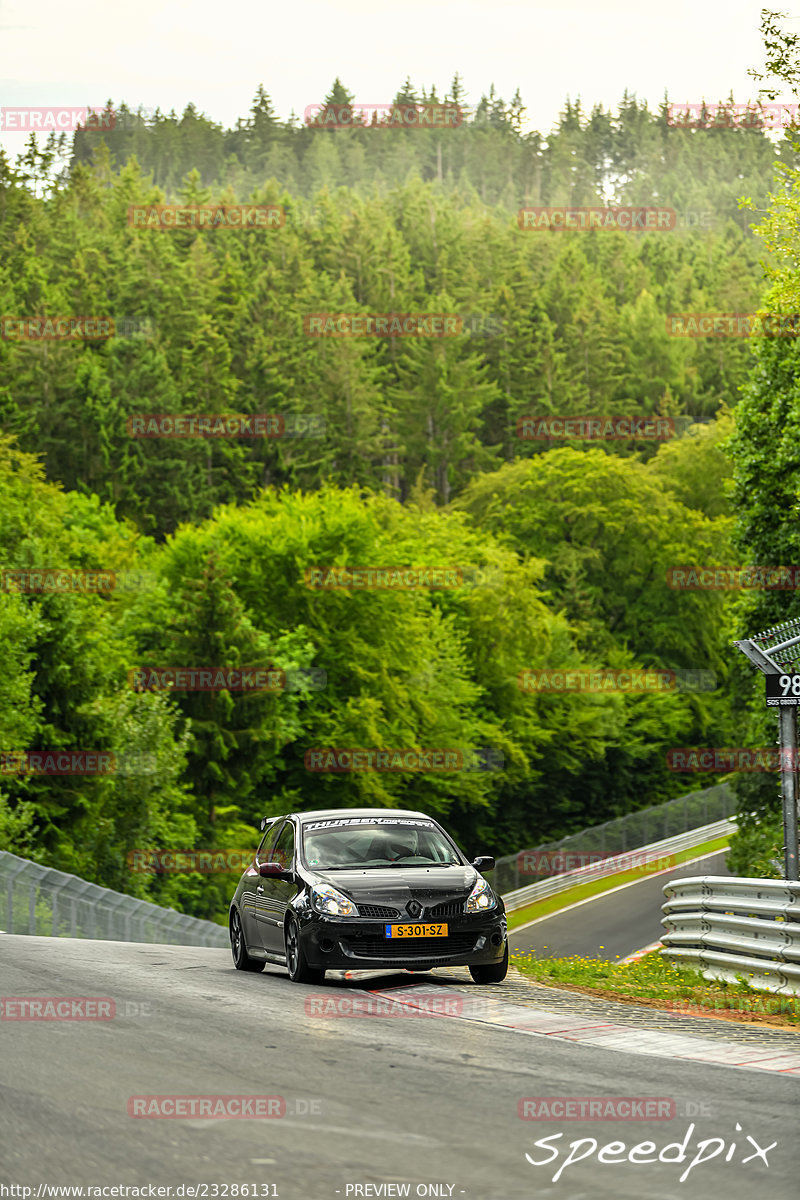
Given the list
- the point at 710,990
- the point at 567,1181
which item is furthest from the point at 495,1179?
the point at 710,990

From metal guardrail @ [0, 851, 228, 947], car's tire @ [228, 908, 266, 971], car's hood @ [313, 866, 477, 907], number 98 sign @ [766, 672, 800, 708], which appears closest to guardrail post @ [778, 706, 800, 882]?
number 98 sign @ [766, 672, 800, 708]

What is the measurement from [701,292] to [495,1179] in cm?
13254

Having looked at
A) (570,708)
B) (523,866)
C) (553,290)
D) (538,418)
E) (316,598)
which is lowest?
(523,866)

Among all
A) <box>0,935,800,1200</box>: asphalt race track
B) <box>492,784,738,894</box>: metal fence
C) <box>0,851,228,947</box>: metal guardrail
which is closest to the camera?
<box>0,935,800,1200</box>: asphalt race track

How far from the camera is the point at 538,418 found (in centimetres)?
11694

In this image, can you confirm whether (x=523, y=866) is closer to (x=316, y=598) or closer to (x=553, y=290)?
(x=316, y=598)

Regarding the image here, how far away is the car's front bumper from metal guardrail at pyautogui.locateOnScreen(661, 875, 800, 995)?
2.48 meters

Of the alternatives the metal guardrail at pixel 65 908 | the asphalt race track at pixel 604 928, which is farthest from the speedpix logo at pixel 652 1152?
the asphalt race track at pixel 604 928

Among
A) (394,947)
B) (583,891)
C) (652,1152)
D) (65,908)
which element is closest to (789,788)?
(394,947)

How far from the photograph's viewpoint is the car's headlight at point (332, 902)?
13.0 meters

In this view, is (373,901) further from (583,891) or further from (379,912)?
(583,891)

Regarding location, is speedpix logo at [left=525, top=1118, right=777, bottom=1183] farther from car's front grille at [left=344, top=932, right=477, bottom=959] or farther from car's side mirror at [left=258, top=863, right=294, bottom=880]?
car's side mirror at [left=258, top=863, right=294, bottom=880]

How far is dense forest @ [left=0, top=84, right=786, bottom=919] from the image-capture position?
47500 millimetres

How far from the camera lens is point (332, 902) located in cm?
Result: 1307
